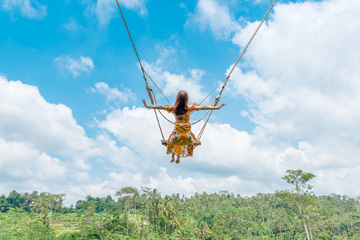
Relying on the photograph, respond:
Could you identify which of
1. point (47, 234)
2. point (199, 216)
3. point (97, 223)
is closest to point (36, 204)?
point (97, 223)

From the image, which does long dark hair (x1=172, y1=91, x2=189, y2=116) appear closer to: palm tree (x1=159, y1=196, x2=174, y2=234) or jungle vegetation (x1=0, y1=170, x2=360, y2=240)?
jungle vegetation (x1=0, y1=170, x2=360, y2=240)

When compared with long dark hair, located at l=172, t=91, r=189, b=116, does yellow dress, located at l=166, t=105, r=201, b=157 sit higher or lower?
lower

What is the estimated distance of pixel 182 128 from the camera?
5.26 meters

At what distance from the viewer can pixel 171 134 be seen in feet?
17.9

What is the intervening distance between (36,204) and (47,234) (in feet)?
56.8

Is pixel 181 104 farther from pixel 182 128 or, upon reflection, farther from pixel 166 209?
pixel 166 209

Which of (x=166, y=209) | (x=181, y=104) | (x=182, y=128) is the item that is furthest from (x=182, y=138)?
(x=166, y=209)

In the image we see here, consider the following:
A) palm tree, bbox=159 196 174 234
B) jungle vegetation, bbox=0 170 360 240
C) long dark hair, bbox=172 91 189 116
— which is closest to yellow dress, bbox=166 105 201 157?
long dark hair, bbox=172 91 189 116

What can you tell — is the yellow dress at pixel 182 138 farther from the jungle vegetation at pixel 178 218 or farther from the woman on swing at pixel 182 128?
the jungle vegetation at pixel 178 218

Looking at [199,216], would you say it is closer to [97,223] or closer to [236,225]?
[236,225]

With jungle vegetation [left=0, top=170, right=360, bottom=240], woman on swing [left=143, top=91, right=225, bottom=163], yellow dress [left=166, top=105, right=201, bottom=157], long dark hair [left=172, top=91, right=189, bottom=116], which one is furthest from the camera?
jungle vegetation [left=0, top=170, right=360, bottom=240]

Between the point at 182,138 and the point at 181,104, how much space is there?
2.88 feet

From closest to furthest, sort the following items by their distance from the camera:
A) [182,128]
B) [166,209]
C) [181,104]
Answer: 1. [181,104]
2. [182,128]
3. [166,209]

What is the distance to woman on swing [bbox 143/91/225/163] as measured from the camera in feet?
15.9
